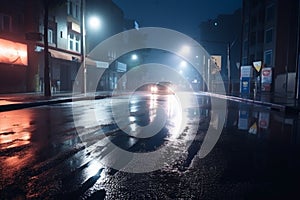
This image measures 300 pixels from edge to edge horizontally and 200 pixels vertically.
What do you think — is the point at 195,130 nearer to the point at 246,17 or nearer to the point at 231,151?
the point at 231,151

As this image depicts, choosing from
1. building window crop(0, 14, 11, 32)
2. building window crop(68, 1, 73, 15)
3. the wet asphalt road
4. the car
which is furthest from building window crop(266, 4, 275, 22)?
the wet asphalt road

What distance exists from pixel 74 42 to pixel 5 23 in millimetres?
12326

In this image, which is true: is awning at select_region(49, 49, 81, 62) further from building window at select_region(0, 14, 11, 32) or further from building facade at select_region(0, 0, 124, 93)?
building window at select_region(0, 14, 11, 32)

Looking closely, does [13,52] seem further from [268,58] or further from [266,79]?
[268,58]

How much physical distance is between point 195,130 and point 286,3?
46.1m

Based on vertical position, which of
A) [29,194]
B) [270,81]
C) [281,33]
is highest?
[281,33]

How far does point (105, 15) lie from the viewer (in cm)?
5219

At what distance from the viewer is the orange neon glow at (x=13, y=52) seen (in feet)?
81.5

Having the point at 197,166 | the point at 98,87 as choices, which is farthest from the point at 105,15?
the point at 197,166

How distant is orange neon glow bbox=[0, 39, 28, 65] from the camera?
81.5ft

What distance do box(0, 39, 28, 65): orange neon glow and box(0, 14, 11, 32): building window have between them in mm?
1231

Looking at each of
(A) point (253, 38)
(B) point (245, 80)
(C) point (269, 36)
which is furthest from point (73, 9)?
(A) point (253, 38)

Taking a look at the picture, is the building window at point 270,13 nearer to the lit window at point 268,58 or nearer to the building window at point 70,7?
the lit window at point 268,58

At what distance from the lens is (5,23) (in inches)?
1030
